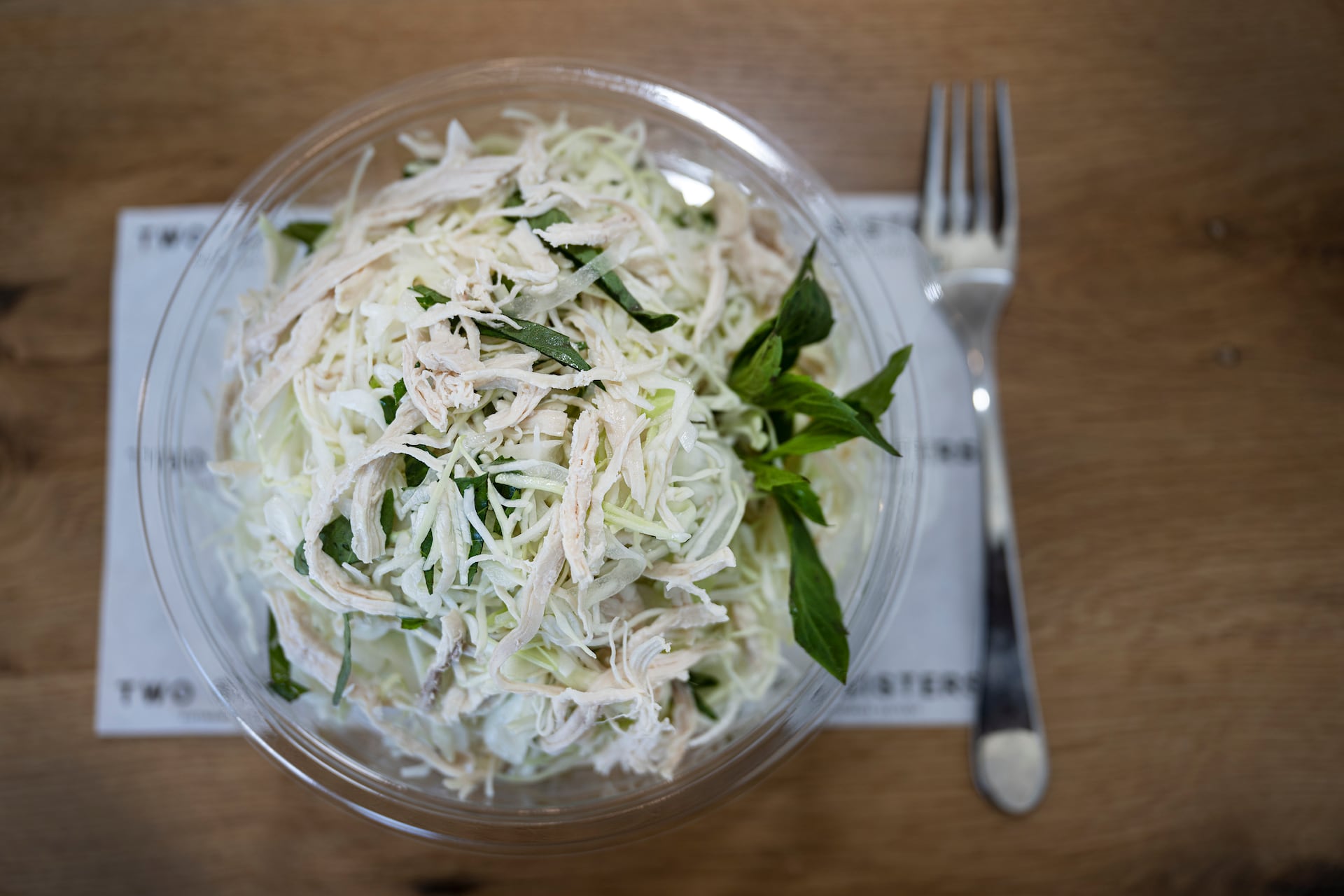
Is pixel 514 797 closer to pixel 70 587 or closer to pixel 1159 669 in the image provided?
pixel 70 587

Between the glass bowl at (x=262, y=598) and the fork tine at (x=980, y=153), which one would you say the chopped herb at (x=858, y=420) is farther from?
the fork tine at (x=980, y=153)

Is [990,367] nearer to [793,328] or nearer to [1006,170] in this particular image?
[1006,170]

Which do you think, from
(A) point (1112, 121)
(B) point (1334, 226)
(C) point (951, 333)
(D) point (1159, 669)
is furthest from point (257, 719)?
(B) point (1334, 226)

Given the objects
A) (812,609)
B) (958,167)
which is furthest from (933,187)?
(812,609)

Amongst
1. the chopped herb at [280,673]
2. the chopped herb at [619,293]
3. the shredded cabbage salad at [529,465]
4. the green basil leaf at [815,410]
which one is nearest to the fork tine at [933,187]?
the shredded cabbage salad at [529,465]

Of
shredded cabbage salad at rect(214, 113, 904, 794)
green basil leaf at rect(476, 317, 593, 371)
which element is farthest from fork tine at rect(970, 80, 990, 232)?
green basil leaf at rect(476, 317, 593, 371)
